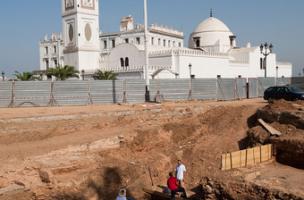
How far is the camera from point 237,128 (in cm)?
1912

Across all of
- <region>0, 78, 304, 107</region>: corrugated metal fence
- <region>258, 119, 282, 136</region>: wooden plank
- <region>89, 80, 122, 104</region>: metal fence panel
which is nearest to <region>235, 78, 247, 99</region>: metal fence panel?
<region>0, 78, 304, 107</region>: corrugated metal fence

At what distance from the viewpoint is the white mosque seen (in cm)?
3953

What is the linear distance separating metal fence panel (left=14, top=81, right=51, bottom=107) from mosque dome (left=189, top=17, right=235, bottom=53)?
32.7 metres

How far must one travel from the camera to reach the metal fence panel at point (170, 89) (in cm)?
2646

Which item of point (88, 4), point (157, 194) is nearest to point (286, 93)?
point (157, 194)

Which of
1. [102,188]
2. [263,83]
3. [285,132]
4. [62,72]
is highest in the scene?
[62,72]

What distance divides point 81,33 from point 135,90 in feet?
59.4

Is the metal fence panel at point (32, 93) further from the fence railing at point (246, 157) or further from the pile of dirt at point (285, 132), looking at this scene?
the fence railing at point (246, 157)

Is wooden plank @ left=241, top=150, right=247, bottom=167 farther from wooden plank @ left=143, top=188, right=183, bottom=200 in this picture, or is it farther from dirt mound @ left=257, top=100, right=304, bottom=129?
dirt mound @ left=257, top=100, right=304, bottom=129

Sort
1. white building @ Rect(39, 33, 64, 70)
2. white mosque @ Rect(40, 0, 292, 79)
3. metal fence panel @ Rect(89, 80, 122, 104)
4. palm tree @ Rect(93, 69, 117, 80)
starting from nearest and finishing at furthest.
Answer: metal fence panel @ Rect(89, 80, 122, 104)
palm tree @ Rect(93, 69, 117, 80)
white mosque @ Rect(40, 0, 292, 79)
white building @ Rect(39, 33, 64, 70)

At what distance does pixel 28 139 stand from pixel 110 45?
4664cm

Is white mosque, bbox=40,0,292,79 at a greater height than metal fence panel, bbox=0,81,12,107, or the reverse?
white mosque, bbox=40,0,292,79

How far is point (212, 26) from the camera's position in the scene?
5356 centimetres

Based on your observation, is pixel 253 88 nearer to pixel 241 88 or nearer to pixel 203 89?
pixel 241 88
